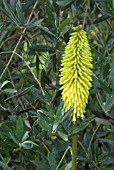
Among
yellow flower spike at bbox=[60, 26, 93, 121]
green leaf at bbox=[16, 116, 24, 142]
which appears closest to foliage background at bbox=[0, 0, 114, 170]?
green leaf at bbox=[16, 116, 24, 142]

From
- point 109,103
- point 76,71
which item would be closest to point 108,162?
point 109,103

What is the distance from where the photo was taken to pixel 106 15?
201 cm

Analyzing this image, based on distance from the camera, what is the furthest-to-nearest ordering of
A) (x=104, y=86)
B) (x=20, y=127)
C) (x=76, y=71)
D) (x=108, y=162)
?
(x=108, y=162) → (x=104, y=86) → (x=20, y=127) → (x=76, y=71)

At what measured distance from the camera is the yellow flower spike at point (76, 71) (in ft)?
4.49

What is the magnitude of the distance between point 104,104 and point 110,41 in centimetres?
73

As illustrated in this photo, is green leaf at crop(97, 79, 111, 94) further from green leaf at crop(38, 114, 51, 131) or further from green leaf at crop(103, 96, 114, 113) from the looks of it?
green leaf at crop(38, 114, 51, 131)

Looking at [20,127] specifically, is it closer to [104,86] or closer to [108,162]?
[104,86]

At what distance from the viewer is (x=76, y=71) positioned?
54.5 inches

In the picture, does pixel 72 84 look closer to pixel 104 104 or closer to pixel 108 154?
pixel 104 104

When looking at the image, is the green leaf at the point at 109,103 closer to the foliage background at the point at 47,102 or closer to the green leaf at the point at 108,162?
the foliage background at the point at 47,102

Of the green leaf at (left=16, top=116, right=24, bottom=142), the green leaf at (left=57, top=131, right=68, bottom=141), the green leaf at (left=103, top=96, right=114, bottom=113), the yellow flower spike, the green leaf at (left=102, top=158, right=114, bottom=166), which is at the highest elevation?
the yellow flower spike

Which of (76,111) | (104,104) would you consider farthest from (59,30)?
(76,111)

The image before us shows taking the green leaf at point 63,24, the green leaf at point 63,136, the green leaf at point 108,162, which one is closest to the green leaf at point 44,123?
the green leaf at point 63,136

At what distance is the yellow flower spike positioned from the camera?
4.49 ft
